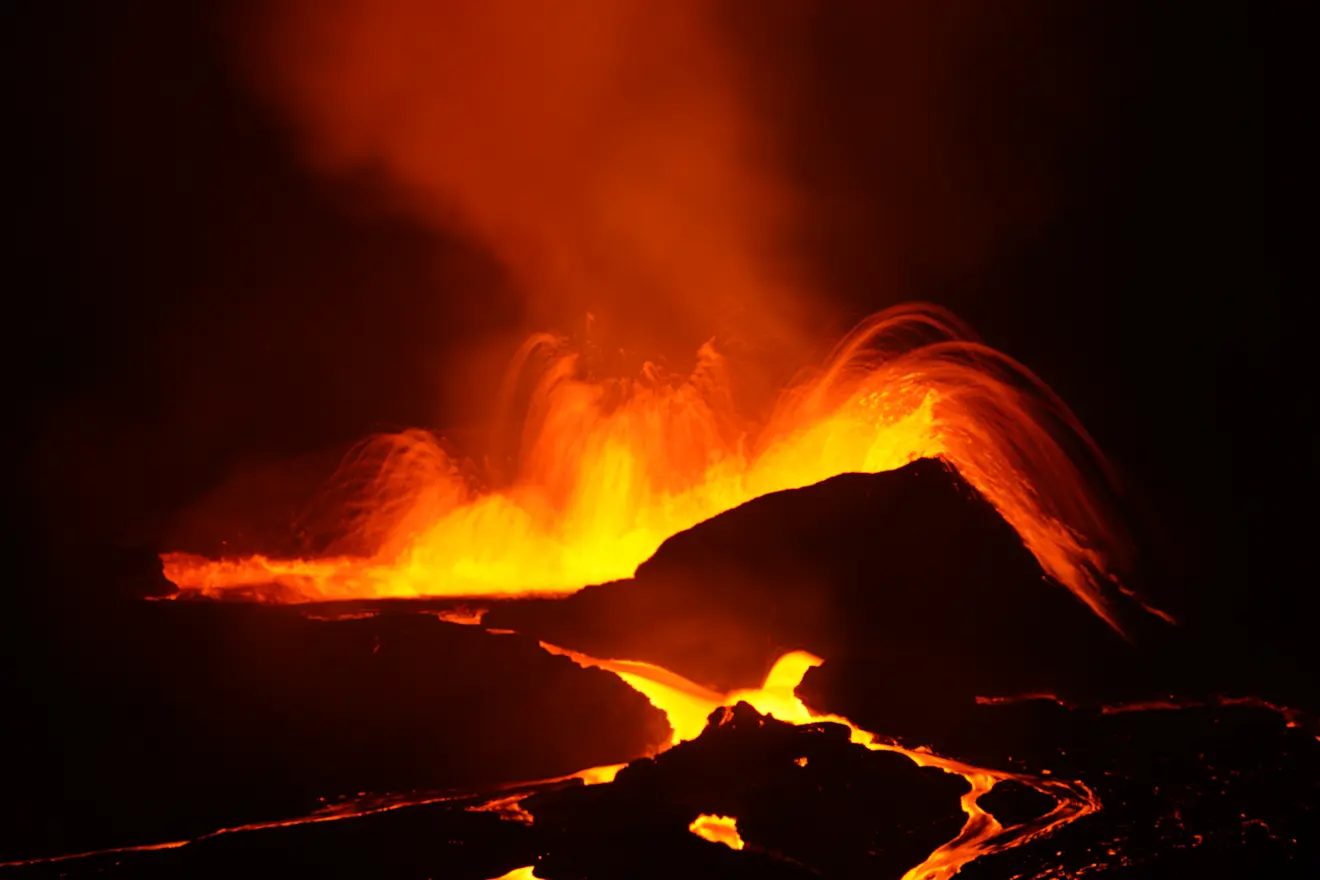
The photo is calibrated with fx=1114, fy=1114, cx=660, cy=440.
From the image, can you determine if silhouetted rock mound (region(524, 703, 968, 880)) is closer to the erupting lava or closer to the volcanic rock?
the volcanic rock

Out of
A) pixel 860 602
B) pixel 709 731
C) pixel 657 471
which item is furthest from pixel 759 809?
pixel 657 471

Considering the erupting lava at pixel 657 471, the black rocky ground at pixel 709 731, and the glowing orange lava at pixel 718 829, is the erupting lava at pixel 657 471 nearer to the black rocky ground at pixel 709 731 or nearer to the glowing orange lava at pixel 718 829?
the black rocky ground at pixel 709 731

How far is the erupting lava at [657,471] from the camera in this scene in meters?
16.9

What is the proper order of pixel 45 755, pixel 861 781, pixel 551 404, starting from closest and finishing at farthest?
pixel 861 781 < pixel 45 755 < pixel 551 404

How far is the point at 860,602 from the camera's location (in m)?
14.0

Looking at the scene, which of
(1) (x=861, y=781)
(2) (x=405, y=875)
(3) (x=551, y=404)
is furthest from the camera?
(3) (x=551, y=404)

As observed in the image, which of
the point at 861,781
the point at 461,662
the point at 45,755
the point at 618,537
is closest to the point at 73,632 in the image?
the point at 45,755

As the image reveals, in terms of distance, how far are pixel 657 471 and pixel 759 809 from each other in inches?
356

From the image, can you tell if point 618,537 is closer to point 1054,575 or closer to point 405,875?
point 1054,575

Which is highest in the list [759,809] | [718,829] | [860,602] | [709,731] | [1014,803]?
[860,602]

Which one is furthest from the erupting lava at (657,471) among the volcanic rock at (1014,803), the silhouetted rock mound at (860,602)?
the volcanic rock at (1014,803)

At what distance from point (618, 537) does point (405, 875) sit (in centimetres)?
912

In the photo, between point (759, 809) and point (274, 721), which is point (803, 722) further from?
point (274, 721)

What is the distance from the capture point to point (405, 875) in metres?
9.89
